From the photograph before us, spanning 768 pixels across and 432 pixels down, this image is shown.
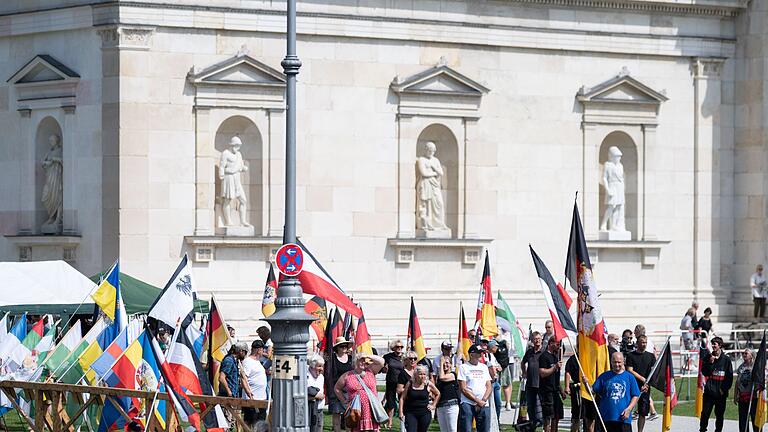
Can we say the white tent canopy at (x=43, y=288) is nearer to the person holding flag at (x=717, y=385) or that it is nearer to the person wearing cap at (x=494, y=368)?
the person wearing cap at (x=494, y=368)

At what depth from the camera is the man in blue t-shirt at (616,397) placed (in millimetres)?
26047

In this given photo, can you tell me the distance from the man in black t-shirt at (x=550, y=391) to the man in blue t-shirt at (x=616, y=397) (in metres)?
3.30

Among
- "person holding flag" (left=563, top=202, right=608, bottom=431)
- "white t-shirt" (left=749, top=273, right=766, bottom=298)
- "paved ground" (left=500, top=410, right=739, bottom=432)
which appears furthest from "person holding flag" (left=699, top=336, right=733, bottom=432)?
"white t-shirt" (left=749, top=273, right=766, bottom=298)

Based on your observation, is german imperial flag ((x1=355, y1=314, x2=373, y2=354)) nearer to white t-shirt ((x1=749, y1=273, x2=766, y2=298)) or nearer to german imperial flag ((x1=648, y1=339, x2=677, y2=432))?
german imperial flag ((x1=648, y1=339, x2=677, y2=432))

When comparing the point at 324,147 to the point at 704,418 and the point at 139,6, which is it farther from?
the point at 704,418

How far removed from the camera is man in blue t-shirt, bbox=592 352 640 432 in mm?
26047

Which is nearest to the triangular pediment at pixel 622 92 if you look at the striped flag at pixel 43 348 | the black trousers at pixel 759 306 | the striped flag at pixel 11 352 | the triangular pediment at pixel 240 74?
the black trousers at pixel 759 306

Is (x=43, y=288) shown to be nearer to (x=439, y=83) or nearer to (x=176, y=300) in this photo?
(x=176, y=300)

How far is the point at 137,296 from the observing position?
114ft

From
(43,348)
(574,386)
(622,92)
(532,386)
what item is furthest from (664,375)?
(622,92)

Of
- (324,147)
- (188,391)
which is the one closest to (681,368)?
(324,147)

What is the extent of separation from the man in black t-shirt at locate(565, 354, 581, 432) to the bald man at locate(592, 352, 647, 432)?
1838 millimetres

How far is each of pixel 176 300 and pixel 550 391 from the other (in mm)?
5849

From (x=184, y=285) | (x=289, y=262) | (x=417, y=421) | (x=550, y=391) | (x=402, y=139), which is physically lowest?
(x=417, y=421)
